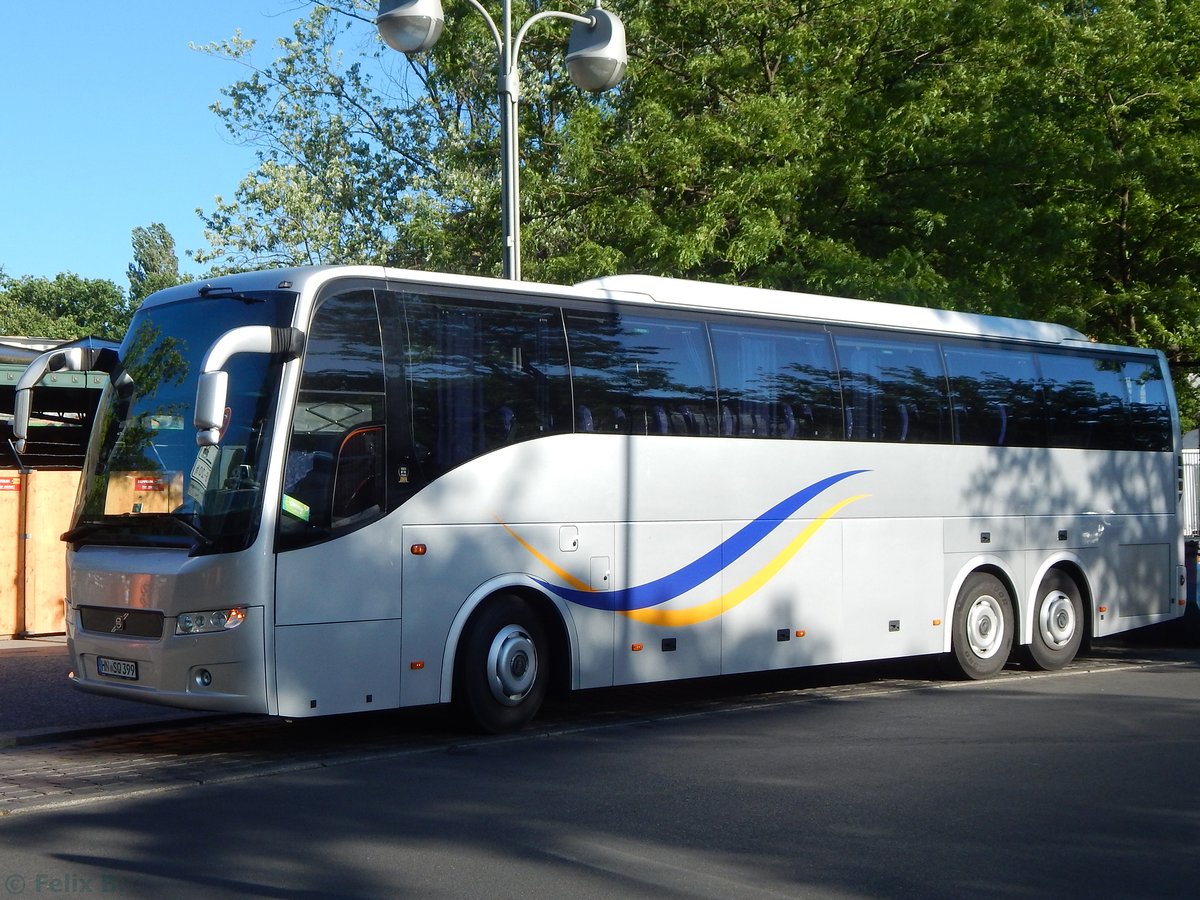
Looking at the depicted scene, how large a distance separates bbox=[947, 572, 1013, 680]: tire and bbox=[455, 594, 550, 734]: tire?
527cm

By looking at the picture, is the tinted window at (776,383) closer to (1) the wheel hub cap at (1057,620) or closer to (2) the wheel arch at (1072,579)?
(2) the wheel arch at (1072,579)

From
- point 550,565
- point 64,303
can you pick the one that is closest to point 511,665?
point 550,565

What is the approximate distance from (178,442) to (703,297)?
16.1ft

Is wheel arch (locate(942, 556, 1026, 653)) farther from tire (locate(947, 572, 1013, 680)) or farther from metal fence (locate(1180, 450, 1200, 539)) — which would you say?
metal fence (locate(1180, 450, 1200, 539))

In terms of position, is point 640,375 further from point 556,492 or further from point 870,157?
point 870,157

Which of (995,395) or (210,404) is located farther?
(995,395)

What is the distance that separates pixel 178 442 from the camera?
978 centimetres

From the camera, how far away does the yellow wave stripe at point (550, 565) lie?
11.0 meters

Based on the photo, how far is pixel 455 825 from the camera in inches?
305

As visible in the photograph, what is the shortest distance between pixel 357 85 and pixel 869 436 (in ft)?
72.3

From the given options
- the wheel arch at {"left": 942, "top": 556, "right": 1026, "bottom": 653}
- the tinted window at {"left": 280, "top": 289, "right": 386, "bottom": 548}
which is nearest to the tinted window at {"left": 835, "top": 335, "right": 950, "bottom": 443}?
the wheel arch at {"left": 942, "top": 556, "right": 1026, "bottom": 653}

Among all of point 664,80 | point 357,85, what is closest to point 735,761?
point 664,80

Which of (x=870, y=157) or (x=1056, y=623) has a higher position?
(x=870, y=157)

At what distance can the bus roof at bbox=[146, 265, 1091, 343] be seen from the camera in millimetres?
10234
